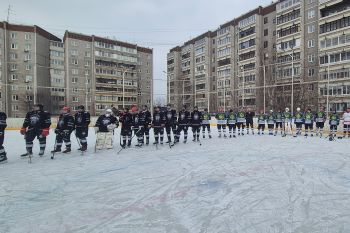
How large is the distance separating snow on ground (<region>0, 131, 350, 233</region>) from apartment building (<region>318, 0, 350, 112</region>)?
3461cm

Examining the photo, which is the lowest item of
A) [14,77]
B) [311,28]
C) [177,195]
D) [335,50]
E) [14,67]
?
[177,195]

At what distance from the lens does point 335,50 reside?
3984 centimetres

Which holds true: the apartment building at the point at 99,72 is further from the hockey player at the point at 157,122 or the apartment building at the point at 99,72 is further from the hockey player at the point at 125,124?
the hockey player at the point at 125,124

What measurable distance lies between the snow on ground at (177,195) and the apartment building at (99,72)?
182 feet

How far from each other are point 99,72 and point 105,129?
2357 inches

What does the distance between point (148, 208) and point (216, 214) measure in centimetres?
107

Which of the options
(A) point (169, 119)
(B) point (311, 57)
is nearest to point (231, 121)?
(A) point (169, 119)

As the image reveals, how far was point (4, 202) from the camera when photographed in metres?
4.99

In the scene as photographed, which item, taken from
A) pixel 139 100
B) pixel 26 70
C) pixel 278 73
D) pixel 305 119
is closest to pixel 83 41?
pixel 26 70

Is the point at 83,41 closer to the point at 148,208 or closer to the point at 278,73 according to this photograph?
Result: the point at 278,73

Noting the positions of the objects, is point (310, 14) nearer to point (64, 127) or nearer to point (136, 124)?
point (136, 124)

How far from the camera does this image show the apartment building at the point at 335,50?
127 ft

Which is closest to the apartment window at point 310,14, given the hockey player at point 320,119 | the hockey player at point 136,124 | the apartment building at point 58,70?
the hockey player at point 320,119

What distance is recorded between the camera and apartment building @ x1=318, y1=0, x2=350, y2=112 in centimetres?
3859
